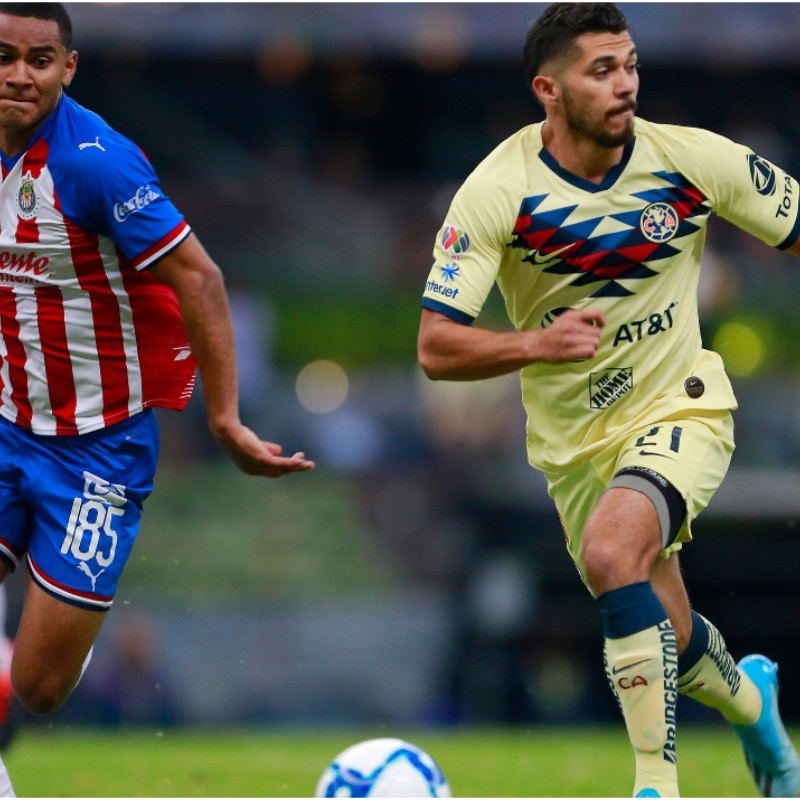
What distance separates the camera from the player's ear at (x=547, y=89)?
6.01 meters

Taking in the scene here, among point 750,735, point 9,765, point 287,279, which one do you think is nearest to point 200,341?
point 750,735

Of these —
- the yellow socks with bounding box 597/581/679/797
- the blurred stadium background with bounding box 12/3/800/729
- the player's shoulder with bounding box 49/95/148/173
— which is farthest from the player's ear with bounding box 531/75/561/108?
the blurred stadium background with bounding box 12/3/800/729

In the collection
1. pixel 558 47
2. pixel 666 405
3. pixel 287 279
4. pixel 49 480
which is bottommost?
pixel 287 279

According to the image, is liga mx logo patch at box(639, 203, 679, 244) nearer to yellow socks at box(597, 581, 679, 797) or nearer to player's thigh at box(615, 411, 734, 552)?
player's thigh at box(615, 411, 734, 552)

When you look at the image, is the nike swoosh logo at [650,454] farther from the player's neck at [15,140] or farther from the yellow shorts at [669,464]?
the player's neck at [15,140]

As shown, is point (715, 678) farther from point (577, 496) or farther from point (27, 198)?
point (27, 198)

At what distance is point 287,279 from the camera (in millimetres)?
19938

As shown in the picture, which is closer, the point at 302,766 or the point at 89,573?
the point at 89,573

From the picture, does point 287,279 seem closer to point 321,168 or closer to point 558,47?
point 321,168

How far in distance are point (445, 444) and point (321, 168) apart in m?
6.37

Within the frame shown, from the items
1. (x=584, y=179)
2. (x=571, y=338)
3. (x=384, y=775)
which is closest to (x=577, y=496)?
(x=571, y=338)

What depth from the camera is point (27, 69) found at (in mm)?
5566

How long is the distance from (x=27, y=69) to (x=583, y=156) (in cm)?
204

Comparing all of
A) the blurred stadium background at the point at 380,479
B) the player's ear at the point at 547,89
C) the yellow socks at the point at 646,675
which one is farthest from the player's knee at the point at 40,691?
the blurred stadium background at the point at 380,479
